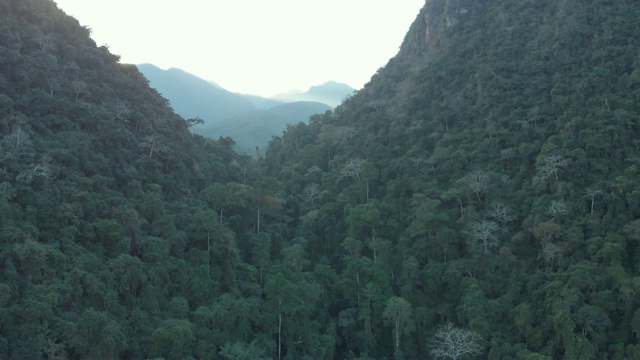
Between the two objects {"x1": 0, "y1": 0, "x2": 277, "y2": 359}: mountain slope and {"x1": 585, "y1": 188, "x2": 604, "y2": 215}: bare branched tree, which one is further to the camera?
{"x1": 585, "y1": 188, "x2": 604, "y2": 215}: bare branched tree

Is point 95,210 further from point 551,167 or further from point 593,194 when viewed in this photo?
point 593,194

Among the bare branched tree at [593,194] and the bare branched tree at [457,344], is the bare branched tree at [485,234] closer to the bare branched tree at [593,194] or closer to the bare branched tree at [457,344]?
the bare branched tree at [593,194]

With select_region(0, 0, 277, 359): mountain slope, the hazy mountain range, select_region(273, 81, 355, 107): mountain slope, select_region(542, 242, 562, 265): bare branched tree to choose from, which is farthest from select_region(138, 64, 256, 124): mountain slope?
select_region(542, 242, 562, 265): bare branched tree

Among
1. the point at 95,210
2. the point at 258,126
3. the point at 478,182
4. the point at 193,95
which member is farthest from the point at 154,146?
the point at 193,95

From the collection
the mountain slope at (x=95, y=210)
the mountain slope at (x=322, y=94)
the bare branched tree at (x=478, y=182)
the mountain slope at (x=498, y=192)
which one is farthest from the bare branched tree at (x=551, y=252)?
the mountain slope at (x=322, y=94)

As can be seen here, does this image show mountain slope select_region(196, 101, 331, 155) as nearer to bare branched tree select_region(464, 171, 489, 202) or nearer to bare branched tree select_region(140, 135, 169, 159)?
bare branched tree select_region(140, 135, 169, 159)

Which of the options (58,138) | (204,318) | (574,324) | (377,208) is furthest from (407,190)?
(58,138)
